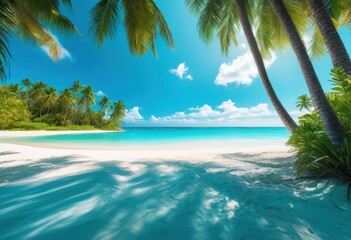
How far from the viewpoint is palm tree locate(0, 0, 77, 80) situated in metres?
4.14

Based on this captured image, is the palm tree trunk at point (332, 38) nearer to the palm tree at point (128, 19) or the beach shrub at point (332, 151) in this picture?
the beach shrub at point (332, 151)

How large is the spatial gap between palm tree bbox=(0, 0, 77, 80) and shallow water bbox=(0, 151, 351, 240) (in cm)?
365

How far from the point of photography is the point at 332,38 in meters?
3.16

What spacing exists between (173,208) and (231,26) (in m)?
7.75

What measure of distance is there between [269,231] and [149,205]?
4.07 ft

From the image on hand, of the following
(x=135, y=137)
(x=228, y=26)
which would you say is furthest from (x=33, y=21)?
(x=135, y=137)

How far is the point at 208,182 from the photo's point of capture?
295 cm

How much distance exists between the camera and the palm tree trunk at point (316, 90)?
9.24 ft

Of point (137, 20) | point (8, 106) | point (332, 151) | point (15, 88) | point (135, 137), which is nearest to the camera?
point (332, 151)

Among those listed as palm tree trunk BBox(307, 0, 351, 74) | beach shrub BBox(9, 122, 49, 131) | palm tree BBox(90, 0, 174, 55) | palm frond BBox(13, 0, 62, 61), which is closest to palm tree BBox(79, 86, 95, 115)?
beach shrub BBox(9, 122, 49, 131)

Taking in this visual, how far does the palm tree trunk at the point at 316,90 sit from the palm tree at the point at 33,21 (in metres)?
6.32

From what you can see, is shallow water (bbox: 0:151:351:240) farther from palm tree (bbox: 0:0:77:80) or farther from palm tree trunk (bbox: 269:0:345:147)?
palm tree (bbox: 0:0:77:80)

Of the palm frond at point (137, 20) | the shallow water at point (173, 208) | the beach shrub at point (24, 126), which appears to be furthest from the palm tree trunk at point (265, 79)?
the beach shrub at point (24, 126)

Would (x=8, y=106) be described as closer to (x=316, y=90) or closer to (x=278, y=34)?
(x=278, y=34)
